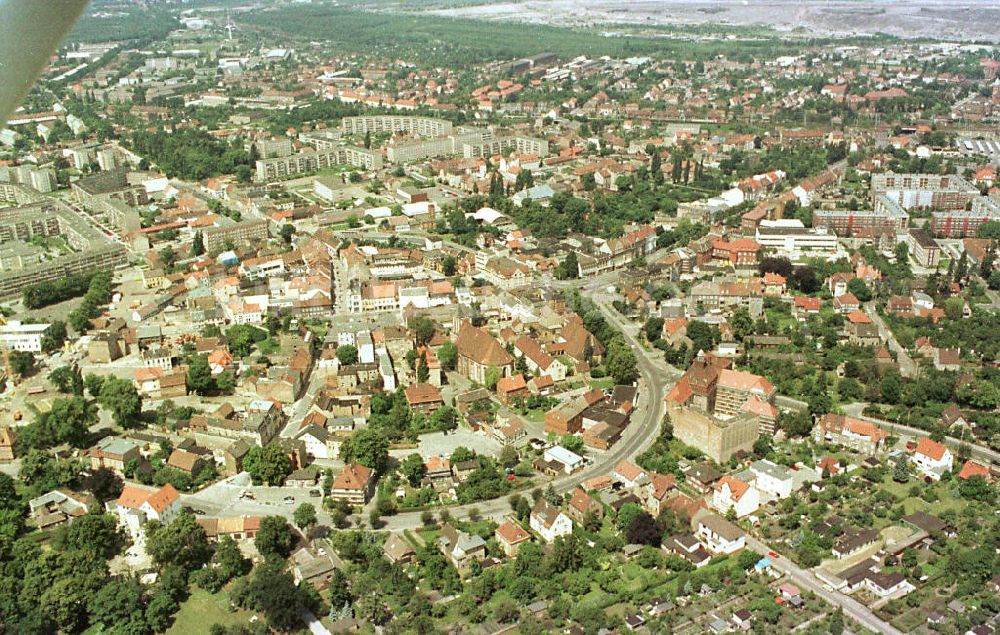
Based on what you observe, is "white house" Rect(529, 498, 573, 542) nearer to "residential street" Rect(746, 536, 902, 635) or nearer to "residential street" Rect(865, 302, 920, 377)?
"residential street" Rect(746, 536, 902, 635)

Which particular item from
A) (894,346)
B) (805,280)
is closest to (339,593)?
(894,346)

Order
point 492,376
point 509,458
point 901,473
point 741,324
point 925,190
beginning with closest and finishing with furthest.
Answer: point 901,473 < point 509,458 < point 492,376 < point 741,324 < point 925,190

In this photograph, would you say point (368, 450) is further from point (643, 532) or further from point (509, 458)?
point (643, 532)

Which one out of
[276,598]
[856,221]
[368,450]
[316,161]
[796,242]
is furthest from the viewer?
[316,161]

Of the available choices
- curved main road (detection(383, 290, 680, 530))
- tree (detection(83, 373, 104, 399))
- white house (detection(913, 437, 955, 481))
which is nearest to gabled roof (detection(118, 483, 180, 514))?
curved main road (detection(383, 290, 680, 530))

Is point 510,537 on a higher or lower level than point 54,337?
lower

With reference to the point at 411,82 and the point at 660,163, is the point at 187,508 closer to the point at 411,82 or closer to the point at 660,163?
the point at 660,163
